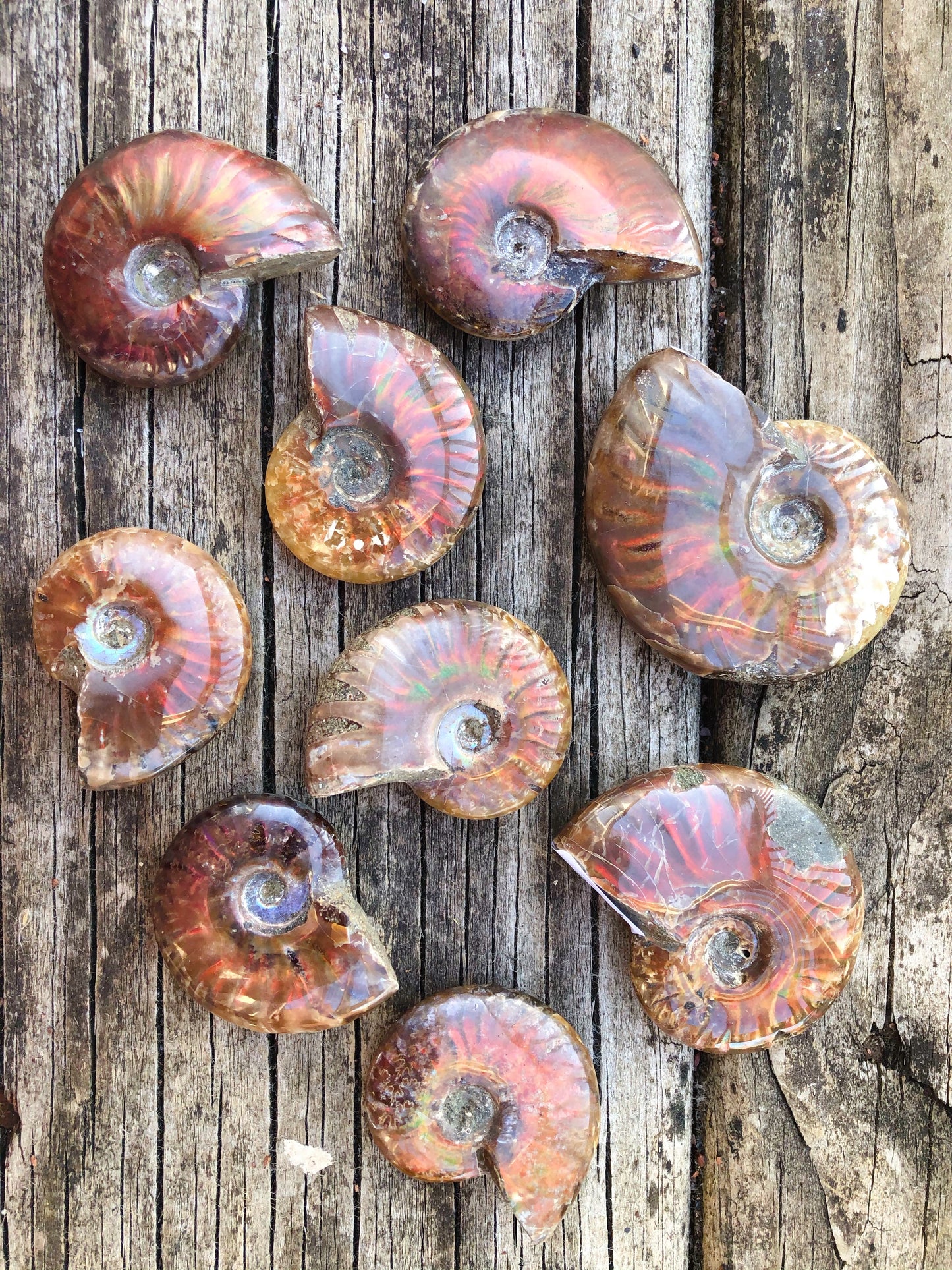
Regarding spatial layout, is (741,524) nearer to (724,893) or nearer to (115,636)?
(724,893)

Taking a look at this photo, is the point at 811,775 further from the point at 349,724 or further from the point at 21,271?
the point at 21,271

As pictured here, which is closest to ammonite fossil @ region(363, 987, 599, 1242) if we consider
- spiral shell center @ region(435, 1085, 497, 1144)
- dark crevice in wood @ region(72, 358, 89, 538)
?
spiral shell center @ region(435, 1085, 497, 1144)

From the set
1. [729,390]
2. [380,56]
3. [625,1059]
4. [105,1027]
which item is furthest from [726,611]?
[105,1027]

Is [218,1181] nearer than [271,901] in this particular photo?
No

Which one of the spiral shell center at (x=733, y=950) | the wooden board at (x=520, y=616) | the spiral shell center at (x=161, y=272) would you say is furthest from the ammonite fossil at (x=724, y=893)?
the spiral shell center at (x=161, y=272)

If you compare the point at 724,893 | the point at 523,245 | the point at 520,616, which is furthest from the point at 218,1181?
the point at 523,245

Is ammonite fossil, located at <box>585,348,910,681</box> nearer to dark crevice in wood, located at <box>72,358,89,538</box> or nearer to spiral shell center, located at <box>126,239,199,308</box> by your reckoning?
spiral shell center, located at <box>126,239,199,308</box>

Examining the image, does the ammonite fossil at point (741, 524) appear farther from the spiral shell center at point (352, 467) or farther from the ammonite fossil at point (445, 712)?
the spiral shell center at point (352, 467)
